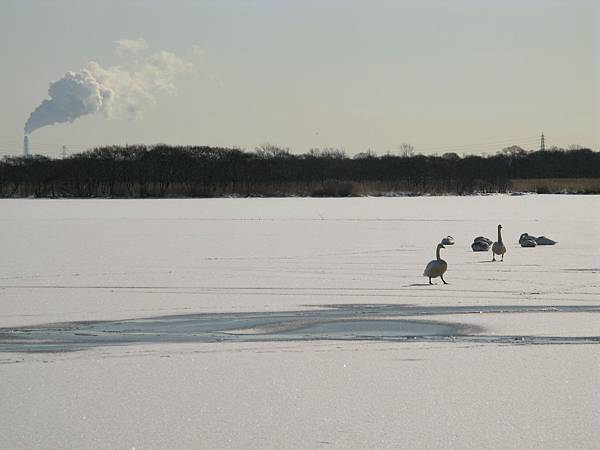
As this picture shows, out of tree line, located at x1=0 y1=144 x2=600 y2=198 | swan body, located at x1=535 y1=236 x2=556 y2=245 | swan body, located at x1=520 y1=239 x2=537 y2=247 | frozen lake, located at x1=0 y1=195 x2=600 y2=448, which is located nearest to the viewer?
frozen lake, located at x1=0 y1=195 x2=600 y2=448

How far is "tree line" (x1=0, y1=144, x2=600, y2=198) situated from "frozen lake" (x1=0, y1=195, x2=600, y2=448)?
105ft

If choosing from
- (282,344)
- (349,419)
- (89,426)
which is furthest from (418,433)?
(282,344)

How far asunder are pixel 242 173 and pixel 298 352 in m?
48.6

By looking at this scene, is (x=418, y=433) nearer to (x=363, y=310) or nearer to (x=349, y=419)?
(x=349, y=419)

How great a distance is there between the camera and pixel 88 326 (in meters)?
6.33

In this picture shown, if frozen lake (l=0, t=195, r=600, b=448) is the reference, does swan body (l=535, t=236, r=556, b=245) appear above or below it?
above

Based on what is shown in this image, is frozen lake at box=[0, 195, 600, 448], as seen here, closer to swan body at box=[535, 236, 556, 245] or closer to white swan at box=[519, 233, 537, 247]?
white swan at box=[519, 233, 537, 247]

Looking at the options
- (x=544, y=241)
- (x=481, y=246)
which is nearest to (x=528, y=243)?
(x=544, y=241)

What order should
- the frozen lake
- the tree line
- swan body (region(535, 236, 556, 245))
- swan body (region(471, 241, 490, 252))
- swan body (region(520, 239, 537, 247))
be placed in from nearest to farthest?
the frozen lake → swan body (region(471, 241, 490, 252)) → swan body (region(520, 239, 537, 247)) → swan body (region(535, 236, 556, 245)) → the tree line

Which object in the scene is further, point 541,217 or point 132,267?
point 541,217

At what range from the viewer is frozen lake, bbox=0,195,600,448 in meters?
3.82

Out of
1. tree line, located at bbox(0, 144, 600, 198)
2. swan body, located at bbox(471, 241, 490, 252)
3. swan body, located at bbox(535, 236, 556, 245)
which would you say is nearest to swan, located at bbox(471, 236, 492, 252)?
swan body, located at bbox(471, 241, 490, 252)

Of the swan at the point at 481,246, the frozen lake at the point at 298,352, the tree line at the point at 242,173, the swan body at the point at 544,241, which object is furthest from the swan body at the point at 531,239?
the tree line at the point at 242,173

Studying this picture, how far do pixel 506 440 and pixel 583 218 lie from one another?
18076 millimetres
